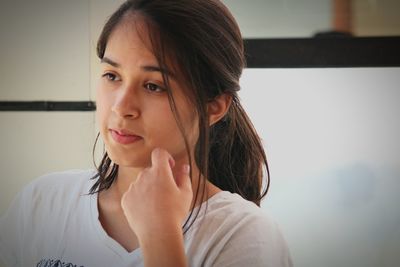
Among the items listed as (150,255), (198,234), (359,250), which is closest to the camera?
(150,255)

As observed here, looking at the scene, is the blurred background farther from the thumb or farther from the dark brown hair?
→ the thumb

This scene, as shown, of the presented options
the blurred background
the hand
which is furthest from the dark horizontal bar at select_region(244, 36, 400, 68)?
the hand

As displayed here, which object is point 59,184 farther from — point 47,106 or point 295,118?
A: point 295,118

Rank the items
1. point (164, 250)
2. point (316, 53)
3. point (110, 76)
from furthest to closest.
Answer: point (316, 53) → point (110, 76) → point (164, 250)

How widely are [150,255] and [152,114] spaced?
0.19 m

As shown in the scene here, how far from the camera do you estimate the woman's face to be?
27.0 inches

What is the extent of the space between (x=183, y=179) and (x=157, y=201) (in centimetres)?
6

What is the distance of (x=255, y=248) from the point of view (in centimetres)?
69

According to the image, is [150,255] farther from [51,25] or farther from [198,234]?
[51,25]

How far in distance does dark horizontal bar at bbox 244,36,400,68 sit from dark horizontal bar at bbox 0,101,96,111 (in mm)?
392

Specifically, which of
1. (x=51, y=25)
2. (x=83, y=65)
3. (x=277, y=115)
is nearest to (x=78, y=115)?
(x=83, y=65)

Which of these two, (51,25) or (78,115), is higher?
(51,25)

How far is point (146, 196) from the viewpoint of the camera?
0.65 meters

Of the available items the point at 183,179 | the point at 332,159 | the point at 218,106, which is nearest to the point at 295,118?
Answer: the point at 332,159
